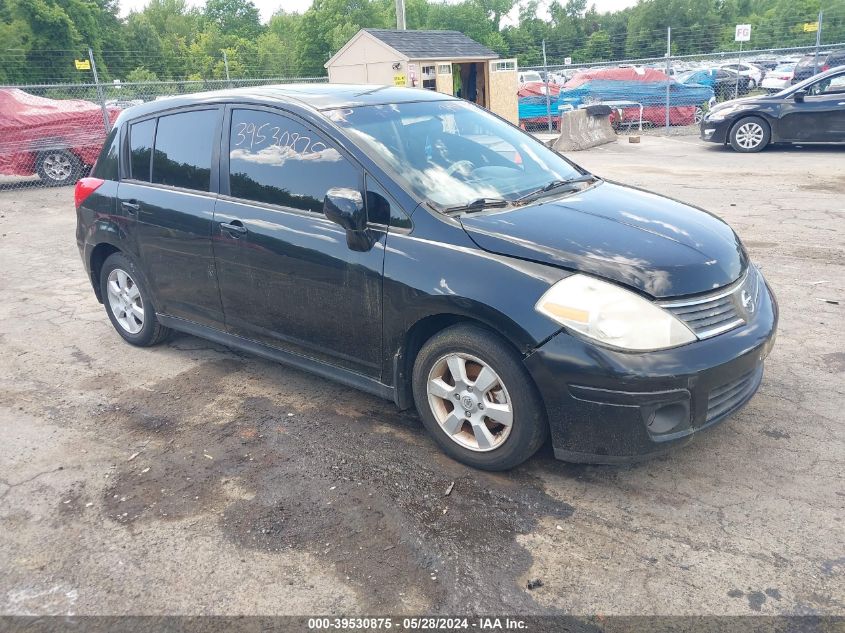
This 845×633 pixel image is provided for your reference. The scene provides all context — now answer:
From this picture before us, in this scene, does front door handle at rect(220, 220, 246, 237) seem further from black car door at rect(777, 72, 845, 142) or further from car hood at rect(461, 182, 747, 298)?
black car door at rect(777, 72, 845, 142)

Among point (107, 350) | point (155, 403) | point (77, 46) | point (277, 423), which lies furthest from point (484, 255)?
point (77, 46)

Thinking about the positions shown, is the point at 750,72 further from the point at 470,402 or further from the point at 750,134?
the point at 470,402

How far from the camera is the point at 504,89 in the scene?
1977 centimetres

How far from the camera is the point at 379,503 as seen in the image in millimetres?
3275

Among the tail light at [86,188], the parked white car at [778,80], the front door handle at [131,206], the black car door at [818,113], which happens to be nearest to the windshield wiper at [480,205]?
the front door handle at [131,206]

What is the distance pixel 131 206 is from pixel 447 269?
273cm

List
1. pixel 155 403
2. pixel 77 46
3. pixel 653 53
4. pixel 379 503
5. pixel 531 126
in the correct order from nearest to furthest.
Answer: pixel 379 503
pixel 155 403
pixel 531 126
pixel 77 46
pixel 653 53

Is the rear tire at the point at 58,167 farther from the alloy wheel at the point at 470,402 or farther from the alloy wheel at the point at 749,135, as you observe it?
the alloy wheel at the point at 749,135

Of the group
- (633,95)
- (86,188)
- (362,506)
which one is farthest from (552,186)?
(633,95)

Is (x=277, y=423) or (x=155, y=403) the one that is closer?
(x=277, y=423)

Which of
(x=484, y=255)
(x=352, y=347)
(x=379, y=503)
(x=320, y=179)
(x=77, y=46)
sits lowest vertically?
(x=379, y=503)

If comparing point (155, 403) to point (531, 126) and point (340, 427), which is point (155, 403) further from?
point (531, 126)

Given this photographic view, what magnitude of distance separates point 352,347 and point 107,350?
2.63m

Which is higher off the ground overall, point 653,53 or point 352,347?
point 653,53
